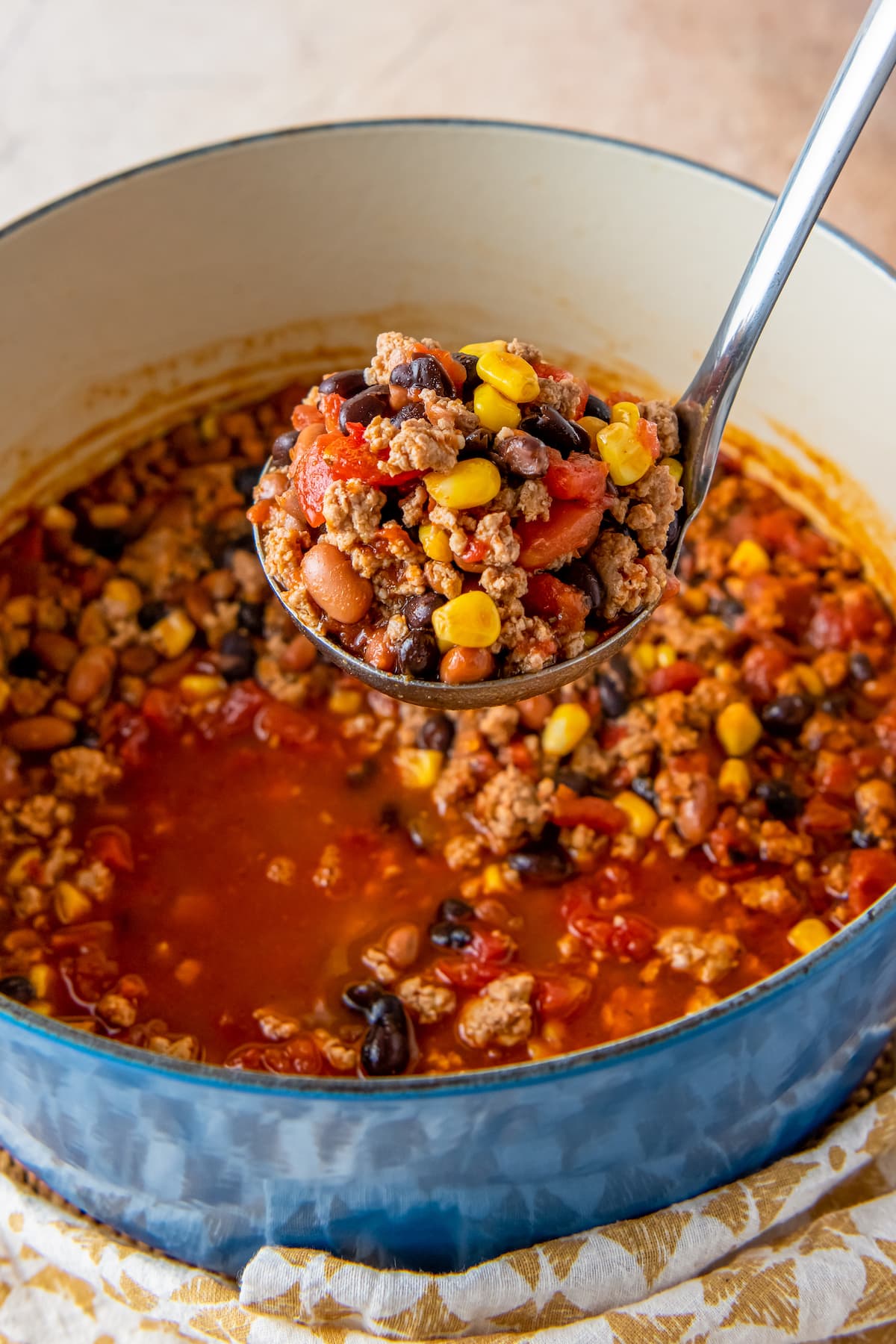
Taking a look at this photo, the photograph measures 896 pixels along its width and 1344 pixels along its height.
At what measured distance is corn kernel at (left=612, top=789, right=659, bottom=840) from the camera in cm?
276

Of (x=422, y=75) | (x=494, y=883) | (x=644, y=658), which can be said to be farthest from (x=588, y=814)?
(x=422, y=75)

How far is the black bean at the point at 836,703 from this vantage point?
A: 2963 mm

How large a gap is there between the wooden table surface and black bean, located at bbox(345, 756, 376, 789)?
90.2 inches

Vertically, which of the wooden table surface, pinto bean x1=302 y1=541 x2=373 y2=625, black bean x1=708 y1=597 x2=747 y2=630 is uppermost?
the wooden table surface

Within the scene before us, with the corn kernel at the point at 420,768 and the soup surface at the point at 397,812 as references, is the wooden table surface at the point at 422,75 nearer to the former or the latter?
the soup surface at the point at 397,812

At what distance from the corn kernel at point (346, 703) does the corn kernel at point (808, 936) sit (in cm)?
104

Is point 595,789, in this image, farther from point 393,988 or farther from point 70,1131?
point 70,1131

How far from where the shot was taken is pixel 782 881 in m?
2.70

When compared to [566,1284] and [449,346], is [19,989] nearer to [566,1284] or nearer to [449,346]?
[566,1284]

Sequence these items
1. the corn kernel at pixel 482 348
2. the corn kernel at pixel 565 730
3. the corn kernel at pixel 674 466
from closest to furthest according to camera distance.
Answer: the corn kernel at pixel 482 348 → the corn kernel at pixel 674 466 → the corn kernel at pixel 565 730

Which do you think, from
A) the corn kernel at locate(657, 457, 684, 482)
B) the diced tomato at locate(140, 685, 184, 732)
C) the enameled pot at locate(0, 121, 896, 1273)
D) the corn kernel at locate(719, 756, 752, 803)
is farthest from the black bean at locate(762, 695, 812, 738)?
the diced tomato at locate(140, 685, 184, 732)

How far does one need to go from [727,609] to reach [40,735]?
1.58 meters

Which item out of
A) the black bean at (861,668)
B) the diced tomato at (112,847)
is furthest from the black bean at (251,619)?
the black bean at (861,668)

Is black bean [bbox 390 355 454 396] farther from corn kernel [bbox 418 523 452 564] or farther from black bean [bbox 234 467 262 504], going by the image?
black bean [bbox 234 467 262 504]
